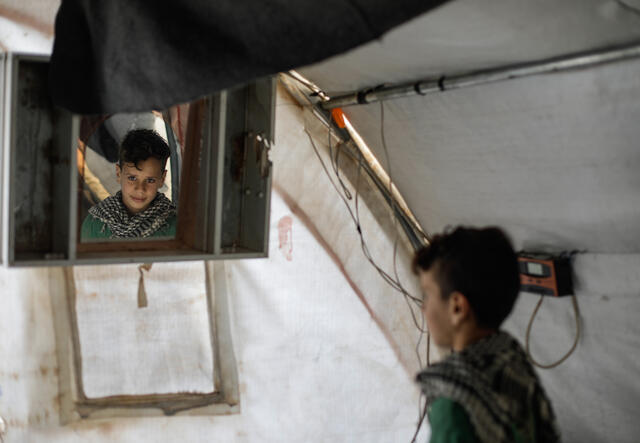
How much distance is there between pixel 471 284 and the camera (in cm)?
111

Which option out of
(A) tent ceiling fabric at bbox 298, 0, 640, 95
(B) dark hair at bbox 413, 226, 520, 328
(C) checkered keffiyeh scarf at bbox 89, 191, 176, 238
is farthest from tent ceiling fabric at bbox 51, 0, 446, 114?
(C) checkered keffiyeh scarf at bbox 89, 191, 176, 238

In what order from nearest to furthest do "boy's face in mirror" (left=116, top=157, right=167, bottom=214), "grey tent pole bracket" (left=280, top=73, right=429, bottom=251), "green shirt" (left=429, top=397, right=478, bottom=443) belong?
"green shirt" (left=429, top=397, right=478, bottom=443) → "grey tent pole bracket" (left=280, top=73, right=429, bottom=251) → "boy's face in mirror" (left=116, top=157, right=167, bottom=214)

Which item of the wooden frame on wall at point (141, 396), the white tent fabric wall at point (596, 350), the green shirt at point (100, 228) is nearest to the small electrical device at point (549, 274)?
the white tent fabric wall at point (596, 350)

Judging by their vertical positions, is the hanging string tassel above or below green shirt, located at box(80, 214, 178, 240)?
below

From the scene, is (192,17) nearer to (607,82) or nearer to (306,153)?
(607,82)

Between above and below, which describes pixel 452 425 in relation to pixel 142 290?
below

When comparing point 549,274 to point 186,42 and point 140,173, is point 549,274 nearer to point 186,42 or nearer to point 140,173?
point 186,42

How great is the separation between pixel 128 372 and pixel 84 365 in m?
0.15

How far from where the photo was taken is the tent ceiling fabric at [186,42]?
99cm

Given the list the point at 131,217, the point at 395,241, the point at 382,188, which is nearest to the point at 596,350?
the point at 395,241

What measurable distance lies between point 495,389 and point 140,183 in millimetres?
1967

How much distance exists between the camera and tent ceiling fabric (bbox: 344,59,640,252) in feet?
4.86

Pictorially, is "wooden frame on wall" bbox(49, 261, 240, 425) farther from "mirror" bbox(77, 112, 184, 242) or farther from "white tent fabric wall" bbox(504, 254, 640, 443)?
"white tent fabric wall" bbox(504, 254, 640, 443)

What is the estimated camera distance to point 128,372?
6.97ft
